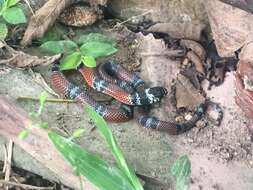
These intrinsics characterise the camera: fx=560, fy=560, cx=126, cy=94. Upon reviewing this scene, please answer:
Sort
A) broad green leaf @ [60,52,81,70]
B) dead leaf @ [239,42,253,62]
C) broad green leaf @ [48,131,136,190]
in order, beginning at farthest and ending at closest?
broad green leaf @ [60,52,81,70] < dead leaf @ [239,42,253,62] < broad green leaf @ [48,131,136,190]

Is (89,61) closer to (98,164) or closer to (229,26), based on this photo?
(229,26)

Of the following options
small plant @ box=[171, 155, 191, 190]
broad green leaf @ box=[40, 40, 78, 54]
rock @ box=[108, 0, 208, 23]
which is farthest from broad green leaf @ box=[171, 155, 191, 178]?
rock @ box=[108, 0, 208, 23]

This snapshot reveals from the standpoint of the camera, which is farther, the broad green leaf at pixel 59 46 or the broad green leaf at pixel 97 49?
the broad green leaf at pixel 59 46

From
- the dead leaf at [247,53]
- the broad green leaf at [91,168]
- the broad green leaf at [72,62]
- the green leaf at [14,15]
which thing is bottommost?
the broad green leaf at [72,62]

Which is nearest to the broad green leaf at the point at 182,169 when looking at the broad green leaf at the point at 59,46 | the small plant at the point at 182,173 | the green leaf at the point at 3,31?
the small plant at the point at 182,173

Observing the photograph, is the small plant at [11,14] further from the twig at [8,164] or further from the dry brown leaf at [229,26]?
the dry brown leaf at [229,26]

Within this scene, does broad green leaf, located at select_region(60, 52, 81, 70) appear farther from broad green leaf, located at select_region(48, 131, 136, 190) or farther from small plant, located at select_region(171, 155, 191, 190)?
broad green leaf, located at select_region(48, 131, 136, 190)

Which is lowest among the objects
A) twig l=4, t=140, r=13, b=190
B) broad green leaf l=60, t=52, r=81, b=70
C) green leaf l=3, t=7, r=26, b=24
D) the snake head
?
twig l=4, t=140, r=13, b=190

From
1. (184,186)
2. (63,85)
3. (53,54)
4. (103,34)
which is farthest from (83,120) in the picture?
(184,186)
